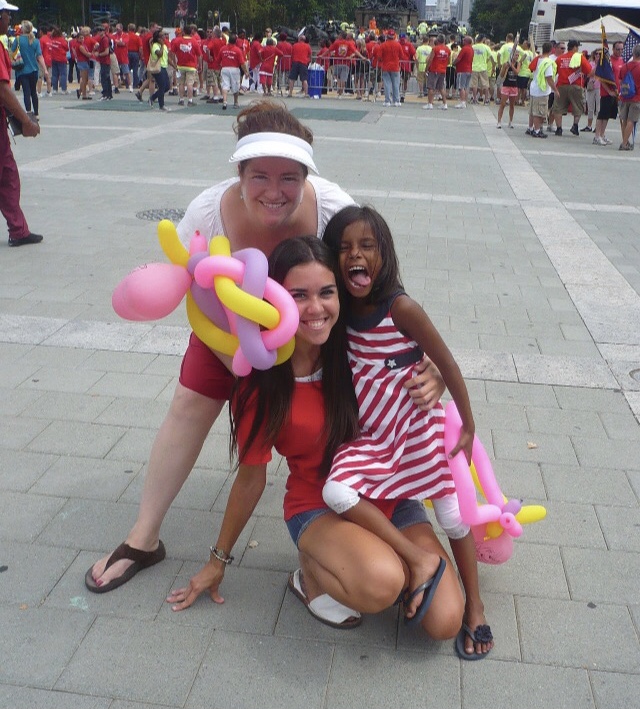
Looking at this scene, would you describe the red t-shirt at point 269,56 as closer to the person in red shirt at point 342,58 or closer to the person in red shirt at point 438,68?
the person in red shirt at point 342,58

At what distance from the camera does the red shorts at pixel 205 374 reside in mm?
2740

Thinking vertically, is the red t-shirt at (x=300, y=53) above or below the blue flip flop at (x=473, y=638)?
above

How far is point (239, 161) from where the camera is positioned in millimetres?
2457

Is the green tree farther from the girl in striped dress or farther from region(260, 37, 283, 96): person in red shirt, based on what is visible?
the girl in striped dress

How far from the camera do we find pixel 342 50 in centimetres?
2328

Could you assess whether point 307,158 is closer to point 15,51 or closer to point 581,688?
point 581,688

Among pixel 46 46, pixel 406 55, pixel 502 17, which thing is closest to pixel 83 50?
pixel 46 46

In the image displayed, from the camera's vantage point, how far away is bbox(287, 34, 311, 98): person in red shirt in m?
21.5

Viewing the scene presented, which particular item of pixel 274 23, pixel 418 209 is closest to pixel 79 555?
pixel 418 209

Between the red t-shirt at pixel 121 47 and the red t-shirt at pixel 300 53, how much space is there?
179 inches

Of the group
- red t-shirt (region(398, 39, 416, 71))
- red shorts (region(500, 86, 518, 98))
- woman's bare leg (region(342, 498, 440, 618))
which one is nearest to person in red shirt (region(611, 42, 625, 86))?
red shorts (region(500, 86, 518, 98))

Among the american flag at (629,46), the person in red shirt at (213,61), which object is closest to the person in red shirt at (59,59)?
the person in red shirt at (213,61)

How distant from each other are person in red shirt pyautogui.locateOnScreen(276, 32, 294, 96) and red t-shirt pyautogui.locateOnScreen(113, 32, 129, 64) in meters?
4.15

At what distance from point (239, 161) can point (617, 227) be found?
23.2ft
